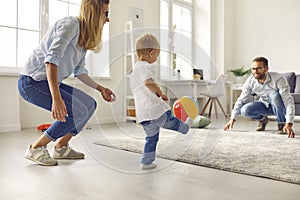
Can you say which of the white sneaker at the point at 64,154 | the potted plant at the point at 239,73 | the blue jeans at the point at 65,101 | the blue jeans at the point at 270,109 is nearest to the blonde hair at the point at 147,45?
the blue jeans at the point at 65,101

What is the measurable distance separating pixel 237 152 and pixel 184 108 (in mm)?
462

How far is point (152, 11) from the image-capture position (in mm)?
4348

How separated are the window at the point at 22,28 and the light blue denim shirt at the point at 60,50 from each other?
4.76 ft

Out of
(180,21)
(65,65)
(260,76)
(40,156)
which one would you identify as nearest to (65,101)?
(65,65)

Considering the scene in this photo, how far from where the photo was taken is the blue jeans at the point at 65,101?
1.48 metres

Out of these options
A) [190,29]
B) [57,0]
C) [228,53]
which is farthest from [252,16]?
[57,0]

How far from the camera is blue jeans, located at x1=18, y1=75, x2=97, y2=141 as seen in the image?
148cm

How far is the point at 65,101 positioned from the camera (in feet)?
4.85

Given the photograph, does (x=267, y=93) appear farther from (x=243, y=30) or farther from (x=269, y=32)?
(x=243, y=30)

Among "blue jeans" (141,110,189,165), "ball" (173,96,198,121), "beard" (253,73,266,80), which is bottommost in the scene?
"blue jeans" (141,110,189,165)

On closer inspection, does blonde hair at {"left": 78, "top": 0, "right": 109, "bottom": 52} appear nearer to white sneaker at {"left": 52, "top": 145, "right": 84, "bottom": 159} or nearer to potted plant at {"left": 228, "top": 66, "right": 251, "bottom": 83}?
white sneaker at {"left": 52, "top": 145, "right": 84, "bottom": 159}

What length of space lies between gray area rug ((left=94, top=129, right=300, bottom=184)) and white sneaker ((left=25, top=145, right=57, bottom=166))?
52 cm

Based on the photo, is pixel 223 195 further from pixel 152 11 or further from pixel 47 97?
pixel 152 11

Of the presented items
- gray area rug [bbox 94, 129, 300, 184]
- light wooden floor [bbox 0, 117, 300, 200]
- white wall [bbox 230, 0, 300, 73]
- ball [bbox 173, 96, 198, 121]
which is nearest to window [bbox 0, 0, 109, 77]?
ball [bbox 173, 96, 198, 121]
